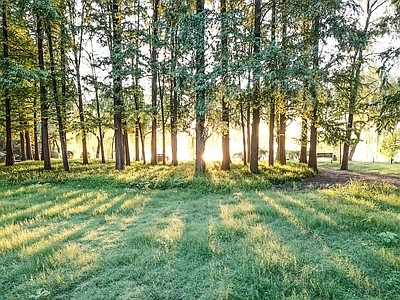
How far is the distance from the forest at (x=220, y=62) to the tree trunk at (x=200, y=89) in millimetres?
40

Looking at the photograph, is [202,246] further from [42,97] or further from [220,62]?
[42,97]

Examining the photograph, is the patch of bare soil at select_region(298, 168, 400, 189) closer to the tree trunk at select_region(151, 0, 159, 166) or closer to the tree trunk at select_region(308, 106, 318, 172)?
the tree trunk at select_region(308, 106, 318, 172)

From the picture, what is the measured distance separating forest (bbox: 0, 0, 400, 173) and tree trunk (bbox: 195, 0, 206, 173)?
4 centimetres

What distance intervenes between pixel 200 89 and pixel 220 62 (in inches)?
51.4

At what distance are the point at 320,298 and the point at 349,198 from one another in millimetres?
4872

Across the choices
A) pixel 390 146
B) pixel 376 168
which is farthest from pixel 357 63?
pixel 390 146

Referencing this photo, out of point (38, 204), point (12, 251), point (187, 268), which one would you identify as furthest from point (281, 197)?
point (38, 204)

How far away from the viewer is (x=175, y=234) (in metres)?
4.61

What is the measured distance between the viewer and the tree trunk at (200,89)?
9.59 metres

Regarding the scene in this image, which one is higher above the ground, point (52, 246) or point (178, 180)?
point (178, 180)

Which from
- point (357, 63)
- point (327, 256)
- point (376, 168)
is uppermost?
point (357, 63)

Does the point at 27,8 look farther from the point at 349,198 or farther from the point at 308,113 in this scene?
the point at 349,198

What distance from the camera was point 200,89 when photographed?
969 cm

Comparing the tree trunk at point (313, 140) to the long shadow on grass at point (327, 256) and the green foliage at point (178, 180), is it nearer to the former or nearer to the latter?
the green foliage at point (178, 180)
